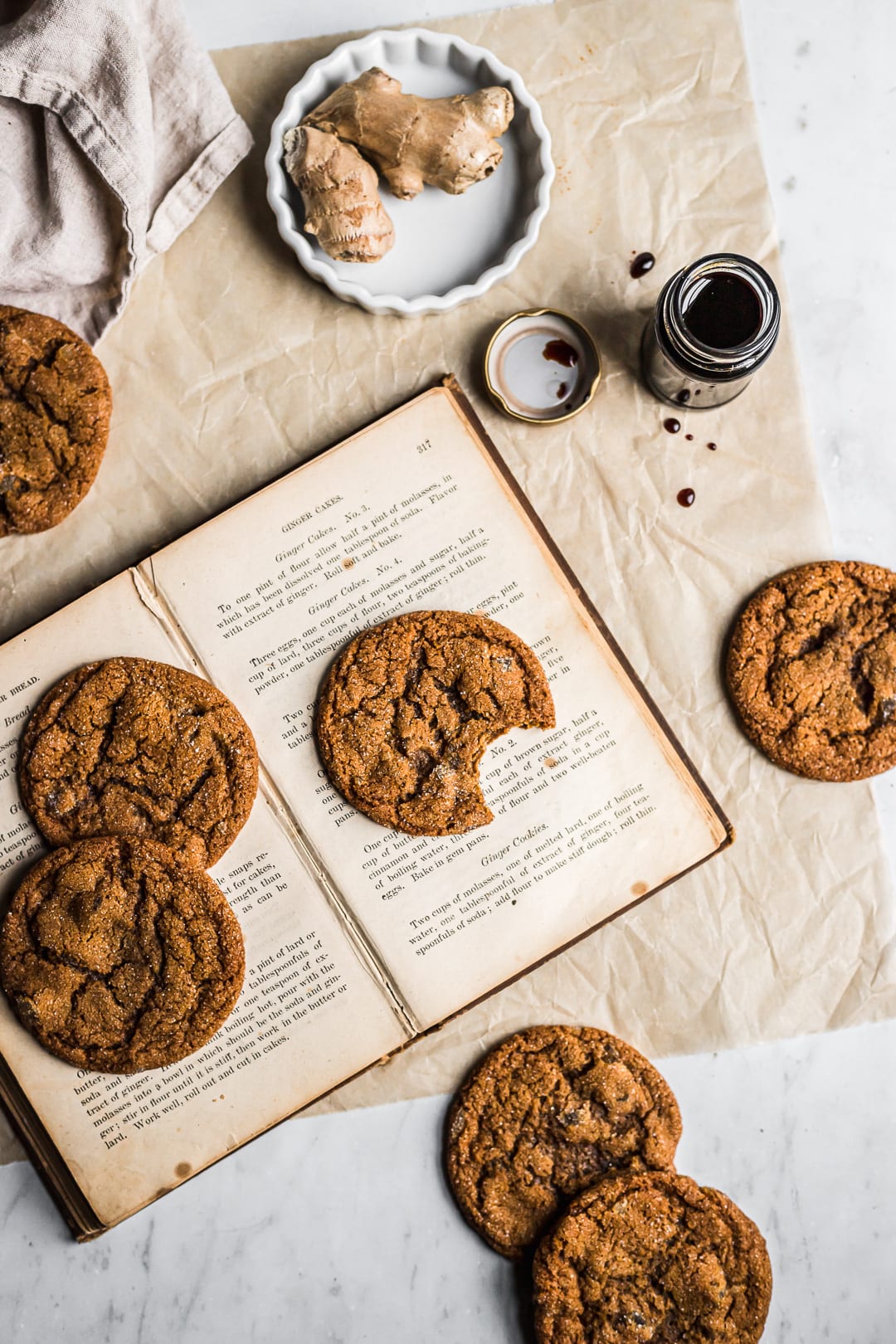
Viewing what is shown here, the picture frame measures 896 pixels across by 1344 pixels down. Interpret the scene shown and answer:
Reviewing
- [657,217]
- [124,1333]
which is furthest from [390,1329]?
[657,217]

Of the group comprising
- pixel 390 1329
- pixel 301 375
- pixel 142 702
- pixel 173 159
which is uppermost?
pixel 173 159

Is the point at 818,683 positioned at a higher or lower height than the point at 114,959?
lower

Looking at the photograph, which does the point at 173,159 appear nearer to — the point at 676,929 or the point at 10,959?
the point at 10,959

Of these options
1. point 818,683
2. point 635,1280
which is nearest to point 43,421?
point 818,683

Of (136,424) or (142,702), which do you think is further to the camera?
(136,424)

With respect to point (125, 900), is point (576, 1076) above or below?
below

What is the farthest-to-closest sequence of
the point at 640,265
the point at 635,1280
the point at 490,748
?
the point at 640,265, the point at 490,748, the point at 635,1280

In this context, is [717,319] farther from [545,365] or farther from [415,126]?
[415,126]

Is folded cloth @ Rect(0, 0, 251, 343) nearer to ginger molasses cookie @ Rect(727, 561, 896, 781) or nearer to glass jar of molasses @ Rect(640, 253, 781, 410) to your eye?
glass jar of molasses @ Rect(640, 253, 781, 410)
